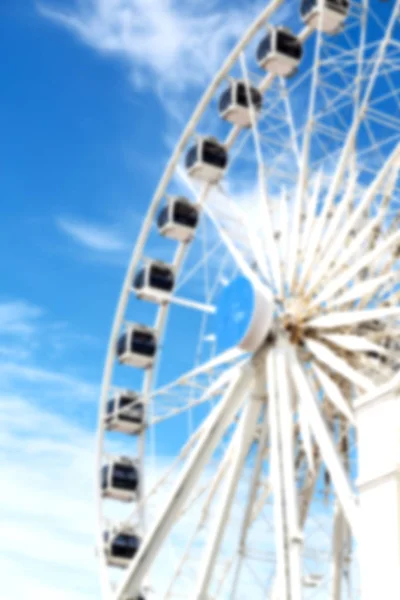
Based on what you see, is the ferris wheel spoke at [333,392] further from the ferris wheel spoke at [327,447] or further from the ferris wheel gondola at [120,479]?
the ferris wheel gondola at [120,479]

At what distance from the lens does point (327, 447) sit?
63.8 ft

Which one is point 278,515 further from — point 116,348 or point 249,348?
point 116,348

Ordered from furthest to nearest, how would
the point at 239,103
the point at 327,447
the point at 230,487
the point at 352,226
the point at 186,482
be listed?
the point at 239,103, the point at 352,226, the point at 186,482, the point at 230,487, the point at 327,447

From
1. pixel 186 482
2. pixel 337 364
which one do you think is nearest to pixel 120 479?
pixel 186 482

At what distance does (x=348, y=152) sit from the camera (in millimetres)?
23047

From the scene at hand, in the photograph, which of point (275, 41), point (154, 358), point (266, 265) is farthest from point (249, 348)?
point (275, 41)

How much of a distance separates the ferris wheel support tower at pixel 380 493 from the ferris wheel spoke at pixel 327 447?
10.3 feet

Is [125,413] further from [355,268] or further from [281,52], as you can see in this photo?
[281,52]

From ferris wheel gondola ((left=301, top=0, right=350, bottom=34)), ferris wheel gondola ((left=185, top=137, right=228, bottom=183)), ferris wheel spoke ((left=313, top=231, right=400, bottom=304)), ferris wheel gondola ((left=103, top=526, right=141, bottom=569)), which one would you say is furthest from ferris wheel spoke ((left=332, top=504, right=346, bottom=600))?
ferris wheel gondola ((left=301, top=0, right=350, bottom=34))

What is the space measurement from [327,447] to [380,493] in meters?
5.27

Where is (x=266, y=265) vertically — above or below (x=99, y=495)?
above

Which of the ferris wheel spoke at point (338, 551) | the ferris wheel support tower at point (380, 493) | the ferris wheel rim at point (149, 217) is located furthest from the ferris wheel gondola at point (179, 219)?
the ferris wheel support tower at point (380, 493)

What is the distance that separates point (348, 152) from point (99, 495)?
32.2 ft

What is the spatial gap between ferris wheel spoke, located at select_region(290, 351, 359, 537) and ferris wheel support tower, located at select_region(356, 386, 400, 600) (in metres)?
3.13
